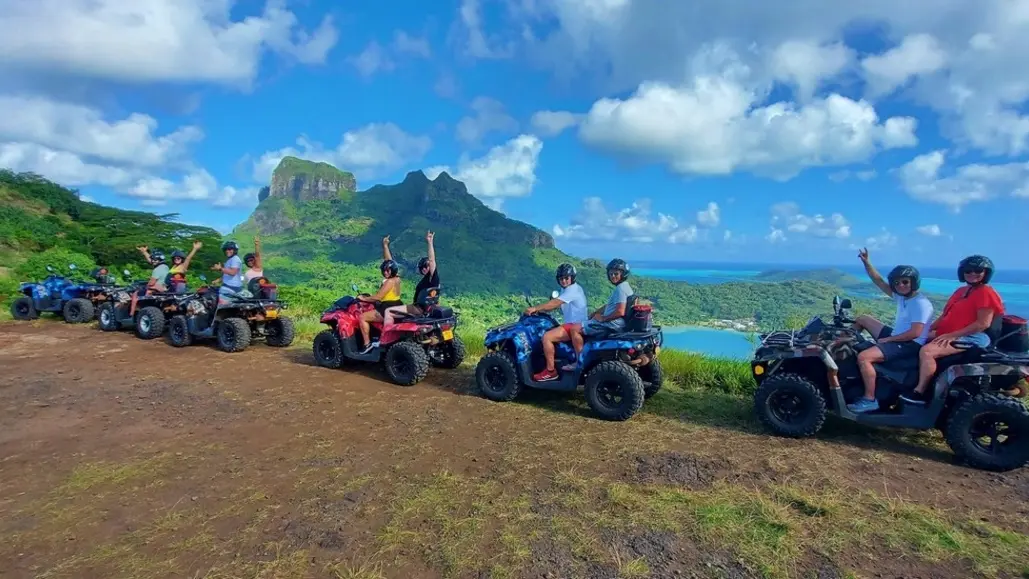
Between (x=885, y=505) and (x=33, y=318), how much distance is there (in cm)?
1649

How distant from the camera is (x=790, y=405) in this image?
5.59 meters

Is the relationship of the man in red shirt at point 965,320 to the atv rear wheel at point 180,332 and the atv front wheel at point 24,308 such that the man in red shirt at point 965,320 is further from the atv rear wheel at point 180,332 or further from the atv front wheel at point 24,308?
the atv front wheel at point 24,308

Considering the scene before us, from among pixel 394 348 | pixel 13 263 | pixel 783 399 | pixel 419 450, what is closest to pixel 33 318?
pixel 13 263

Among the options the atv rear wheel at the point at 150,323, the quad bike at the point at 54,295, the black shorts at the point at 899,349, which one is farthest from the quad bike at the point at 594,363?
the quad bike at the point at 54,295

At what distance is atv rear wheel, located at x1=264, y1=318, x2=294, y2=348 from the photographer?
33.3 feet

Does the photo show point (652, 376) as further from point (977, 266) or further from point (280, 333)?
point (280, 333)

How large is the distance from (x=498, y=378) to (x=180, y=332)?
655 centimetres

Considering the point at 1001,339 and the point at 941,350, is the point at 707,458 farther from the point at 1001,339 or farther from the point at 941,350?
the point at 1001,339

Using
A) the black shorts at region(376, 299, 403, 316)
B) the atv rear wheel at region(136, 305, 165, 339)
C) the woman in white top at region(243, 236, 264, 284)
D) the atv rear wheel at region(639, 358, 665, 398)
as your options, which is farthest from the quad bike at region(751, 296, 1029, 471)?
the atv rear wheel at region(136, 305, 165, 339)

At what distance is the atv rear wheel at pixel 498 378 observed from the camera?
22.3 feet

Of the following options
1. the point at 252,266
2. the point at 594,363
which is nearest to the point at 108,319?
the point at 252,266

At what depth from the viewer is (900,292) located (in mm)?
5480

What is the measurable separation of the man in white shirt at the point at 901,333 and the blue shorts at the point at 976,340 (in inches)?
11.4

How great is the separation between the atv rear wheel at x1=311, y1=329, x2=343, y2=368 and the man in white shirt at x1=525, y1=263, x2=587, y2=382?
3.41m
